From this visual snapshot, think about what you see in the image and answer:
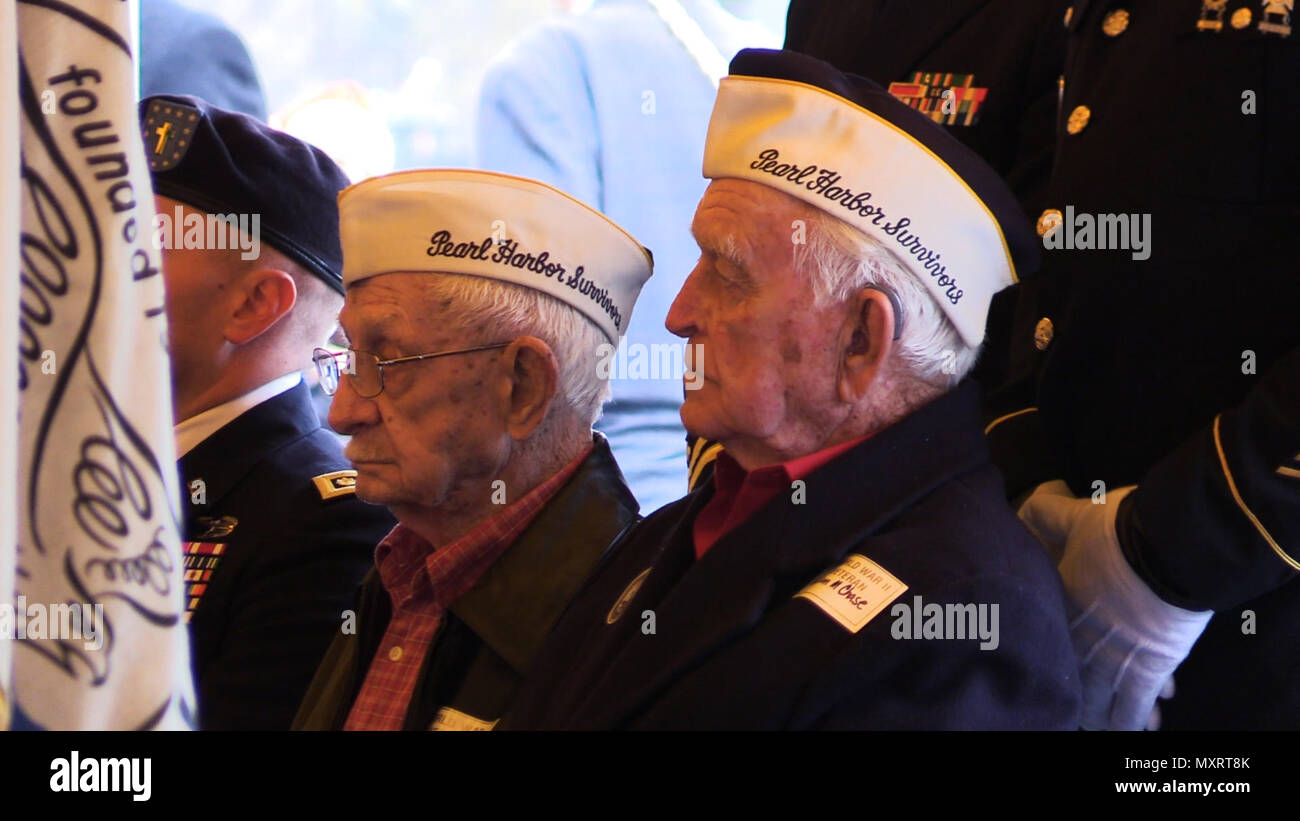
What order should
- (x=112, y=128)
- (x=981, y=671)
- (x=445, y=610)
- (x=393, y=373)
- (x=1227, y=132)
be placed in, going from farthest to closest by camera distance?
(x=393, y=373), (x=445, y=610), (x=1227, y=132), (x=981, y=671), (x=112, y=128)

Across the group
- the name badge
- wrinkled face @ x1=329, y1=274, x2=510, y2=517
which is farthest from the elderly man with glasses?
the name badge

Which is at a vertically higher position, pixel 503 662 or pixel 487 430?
pixel 487 430

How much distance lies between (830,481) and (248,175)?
153 centimetres

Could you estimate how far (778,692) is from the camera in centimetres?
151

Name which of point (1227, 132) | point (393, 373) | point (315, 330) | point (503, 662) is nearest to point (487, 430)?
point (393, 373)

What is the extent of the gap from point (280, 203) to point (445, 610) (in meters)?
1.08

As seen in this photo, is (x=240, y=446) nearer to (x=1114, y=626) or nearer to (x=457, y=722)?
(x=457, y=722)

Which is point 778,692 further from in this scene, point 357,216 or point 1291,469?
point 357,216

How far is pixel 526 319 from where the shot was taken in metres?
2.19

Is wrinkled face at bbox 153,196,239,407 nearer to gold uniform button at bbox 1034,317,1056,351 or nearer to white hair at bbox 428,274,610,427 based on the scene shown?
white hair at bbox 428,274,610,427

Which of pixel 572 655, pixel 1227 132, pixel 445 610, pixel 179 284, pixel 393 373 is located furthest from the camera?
pixel 179 284

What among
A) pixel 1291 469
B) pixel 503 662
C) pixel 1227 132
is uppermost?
pixel 1227 132

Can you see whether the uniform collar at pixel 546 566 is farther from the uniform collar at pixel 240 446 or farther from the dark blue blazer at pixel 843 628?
the uniform collar at pixel 240 446

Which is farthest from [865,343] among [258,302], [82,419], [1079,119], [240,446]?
[258,302]
